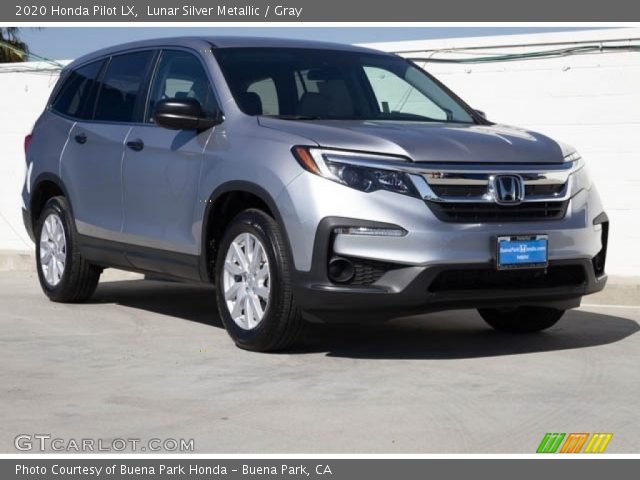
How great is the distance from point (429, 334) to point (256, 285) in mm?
1524

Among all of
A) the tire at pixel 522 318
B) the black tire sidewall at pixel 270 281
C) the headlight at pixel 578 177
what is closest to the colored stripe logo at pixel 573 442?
the black tire sidewall at pixel 270 281

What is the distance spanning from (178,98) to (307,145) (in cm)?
121

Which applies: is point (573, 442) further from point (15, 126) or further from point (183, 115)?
point (15, 126)

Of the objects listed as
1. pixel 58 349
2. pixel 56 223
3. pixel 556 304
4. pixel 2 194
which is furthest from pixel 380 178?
pixel 2 194

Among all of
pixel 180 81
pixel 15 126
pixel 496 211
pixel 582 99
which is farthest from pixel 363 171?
pixel 15 126

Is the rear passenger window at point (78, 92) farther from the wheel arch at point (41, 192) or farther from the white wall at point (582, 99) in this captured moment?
the white wall at point (582, 99)

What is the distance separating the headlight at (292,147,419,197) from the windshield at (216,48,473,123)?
0.80 m

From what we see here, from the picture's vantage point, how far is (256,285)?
25.0 feet

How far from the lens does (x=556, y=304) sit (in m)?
7.83

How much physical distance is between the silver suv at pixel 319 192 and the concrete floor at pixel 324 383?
0.36 metres

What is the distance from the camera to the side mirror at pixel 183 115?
7.94m

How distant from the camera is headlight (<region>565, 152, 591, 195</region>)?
25.5 feet

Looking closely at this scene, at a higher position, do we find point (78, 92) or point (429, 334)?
point (78, 92)

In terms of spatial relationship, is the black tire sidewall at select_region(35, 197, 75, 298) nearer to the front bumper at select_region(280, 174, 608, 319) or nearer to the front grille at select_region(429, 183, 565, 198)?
the front bumper at select_region(280, 174, 608, 319)
